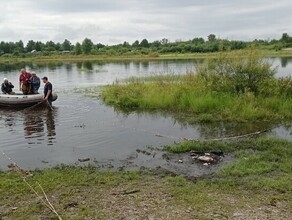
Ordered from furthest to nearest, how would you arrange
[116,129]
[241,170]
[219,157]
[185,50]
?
[185,50], [116,129], [219,157], [241,170]

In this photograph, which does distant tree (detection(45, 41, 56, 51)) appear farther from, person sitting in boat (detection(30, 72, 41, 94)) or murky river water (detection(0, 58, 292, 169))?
murky river water (detection(0, 58, 292, 169))

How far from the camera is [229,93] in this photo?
60.0 ft

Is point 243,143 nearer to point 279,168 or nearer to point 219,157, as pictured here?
point 219,157

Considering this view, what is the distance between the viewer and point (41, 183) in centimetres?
868

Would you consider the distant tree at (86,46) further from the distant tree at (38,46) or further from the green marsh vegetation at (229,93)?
the green marsh vegetation at (229,93)

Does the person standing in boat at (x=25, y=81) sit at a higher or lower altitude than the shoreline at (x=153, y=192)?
higher

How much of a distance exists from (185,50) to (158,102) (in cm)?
7621

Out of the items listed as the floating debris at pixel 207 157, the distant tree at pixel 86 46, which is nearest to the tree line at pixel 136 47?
the distant tree at pixel 86 46

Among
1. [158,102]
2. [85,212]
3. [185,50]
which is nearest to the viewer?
[85,212]

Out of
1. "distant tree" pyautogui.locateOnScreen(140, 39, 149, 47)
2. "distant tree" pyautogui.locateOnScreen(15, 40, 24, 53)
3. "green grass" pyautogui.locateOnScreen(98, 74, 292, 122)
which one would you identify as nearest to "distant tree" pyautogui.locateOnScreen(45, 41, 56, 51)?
"distant tree" pyautogui.locateOnScreen(15, 40, 24, 53)

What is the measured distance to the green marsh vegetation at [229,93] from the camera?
16641 mm

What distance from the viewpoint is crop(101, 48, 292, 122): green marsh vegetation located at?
1664 centimetres

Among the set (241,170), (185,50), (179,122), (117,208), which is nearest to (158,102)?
(179,122)

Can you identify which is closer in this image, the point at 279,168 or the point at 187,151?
the point at 279,168
